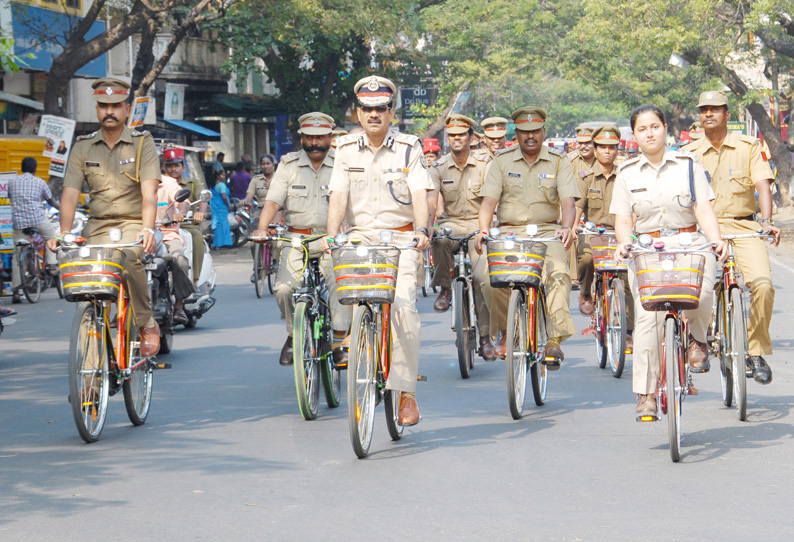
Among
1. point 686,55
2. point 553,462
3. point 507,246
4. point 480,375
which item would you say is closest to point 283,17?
point 686,55

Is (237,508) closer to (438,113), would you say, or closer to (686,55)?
(686,55)

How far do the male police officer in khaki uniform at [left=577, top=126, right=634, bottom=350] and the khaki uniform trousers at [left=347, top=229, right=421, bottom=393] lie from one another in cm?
390

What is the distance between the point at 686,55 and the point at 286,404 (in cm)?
2234

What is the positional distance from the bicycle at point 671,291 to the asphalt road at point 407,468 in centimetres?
29

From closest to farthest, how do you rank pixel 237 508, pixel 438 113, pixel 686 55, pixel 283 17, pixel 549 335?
pixel 237 508 < pixel 549 335 < pixel 283 17 < pixel 686 55 < pixel 438 113

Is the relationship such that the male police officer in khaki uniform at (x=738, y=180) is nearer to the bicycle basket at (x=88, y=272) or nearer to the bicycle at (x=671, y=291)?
the bicycle at (x=671, y=291)

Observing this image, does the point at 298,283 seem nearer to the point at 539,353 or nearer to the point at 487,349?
the point at 539,353

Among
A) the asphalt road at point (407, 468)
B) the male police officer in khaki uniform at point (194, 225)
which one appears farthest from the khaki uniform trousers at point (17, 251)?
the asphalt road at point (407, 468)

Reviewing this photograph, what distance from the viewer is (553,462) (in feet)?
21.5

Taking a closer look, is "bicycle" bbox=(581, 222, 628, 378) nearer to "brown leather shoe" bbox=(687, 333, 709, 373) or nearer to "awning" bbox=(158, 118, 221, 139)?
"brown leather shoe" bbox=(687, 333, 709, 373)

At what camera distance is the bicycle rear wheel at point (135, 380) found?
25.1ft

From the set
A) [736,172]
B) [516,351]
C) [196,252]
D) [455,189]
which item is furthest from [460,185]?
[516,351]

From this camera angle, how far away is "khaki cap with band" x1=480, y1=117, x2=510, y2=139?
40.7 feet

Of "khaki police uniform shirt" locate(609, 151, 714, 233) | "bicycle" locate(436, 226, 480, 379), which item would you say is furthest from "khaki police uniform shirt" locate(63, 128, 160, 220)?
"khaki police uniform shirt" locate(609, 151, 714, 233)
